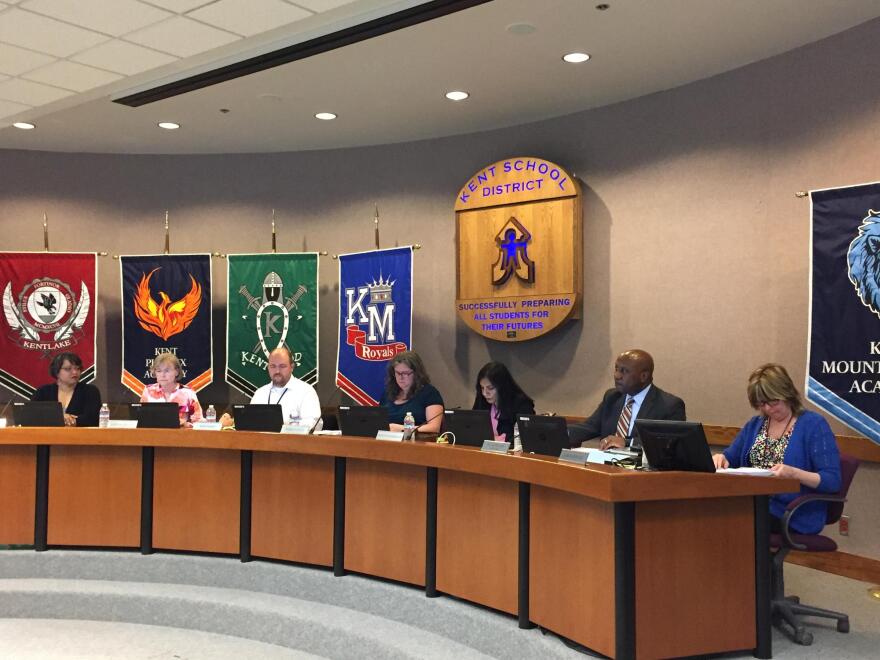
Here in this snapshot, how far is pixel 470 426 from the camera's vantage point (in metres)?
3.81

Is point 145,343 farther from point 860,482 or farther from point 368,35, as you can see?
point 860,482

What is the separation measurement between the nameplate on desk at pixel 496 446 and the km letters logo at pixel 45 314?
480 cm

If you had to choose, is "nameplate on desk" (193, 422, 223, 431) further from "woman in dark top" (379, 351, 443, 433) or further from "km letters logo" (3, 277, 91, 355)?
"km letters logo" (3, 277, 91, 355)

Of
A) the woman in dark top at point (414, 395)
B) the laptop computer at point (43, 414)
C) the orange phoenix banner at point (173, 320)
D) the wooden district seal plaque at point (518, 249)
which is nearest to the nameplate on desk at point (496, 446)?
the woman in dark top at point (414, 395)

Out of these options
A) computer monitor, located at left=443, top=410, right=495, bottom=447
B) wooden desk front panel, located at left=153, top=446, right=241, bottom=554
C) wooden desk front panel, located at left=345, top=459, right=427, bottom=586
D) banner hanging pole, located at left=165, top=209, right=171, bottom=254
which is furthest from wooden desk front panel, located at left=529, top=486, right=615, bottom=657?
Answer: banner hanging pole, located at left=165, top=209, right=171, bottom=254

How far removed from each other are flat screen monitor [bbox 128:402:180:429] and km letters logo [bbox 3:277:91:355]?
291 centimetres

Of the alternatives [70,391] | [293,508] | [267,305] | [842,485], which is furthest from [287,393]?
[842,485]

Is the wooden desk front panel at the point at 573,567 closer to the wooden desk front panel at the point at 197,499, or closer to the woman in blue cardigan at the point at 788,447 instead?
the woman in blue cardigan at the point at 788,447

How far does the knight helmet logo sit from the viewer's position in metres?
4.31

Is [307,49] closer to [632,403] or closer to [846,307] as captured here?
[632,403]

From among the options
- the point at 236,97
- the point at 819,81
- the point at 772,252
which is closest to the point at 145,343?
the point at 236,97

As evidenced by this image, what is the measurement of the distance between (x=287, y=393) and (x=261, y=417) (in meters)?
0.78

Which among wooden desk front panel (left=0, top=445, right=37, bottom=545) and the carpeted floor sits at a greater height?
wooden desk front panel (left=0, top=445, right=37, bottom=545)

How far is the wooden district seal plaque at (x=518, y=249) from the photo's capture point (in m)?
5.90
